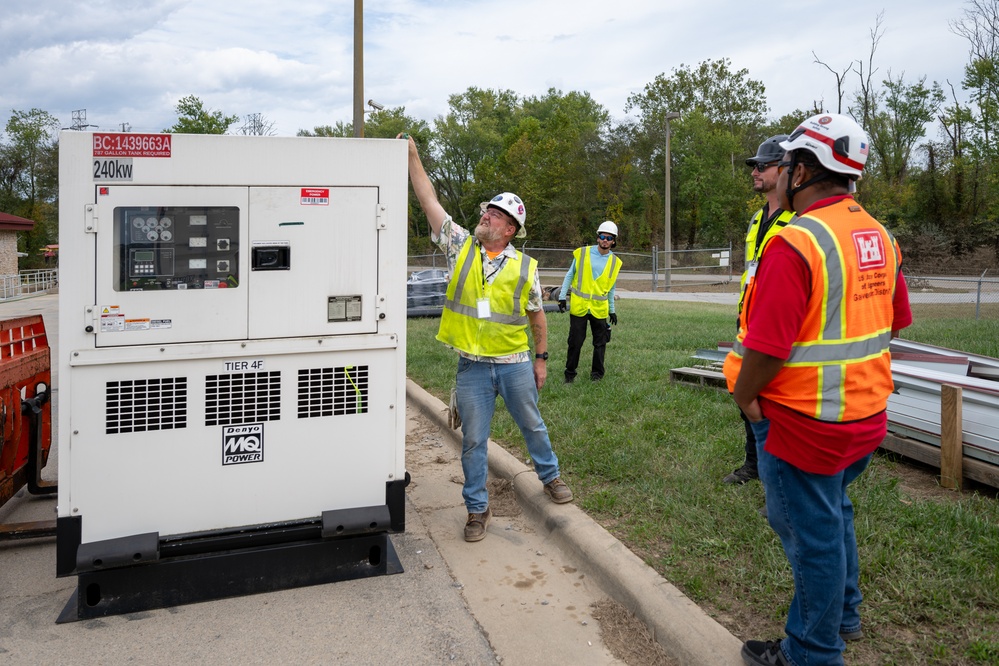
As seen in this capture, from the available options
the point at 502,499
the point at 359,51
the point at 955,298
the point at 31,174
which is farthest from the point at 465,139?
the point at 502,499

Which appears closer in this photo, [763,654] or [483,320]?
[763,654]

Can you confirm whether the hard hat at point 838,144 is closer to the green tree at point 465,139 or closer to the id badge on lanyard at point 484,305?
the id badge on lanyard at point 484,305

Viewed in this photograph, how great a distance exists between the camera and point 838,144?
114 inches

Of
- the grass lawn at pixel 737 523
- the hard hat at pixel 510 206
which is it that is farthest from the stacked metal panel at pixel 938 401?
the hard hat at pixel 510 206

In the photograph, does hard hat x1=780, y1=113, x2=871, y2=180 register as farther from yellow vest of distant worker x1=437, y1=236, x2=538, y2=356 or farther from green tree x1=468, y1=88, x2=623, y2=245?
green tree x1=468, y1=88, x2=623, y2=245

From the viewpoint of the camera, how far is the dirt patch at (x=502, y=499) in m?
5.54

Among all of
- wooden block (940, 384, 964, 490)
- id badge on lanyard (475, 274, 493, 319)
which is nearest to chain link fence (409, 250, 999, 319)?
wooden block (940, 384, 964, 490)

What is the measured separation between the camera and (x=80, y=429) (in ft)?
12.8

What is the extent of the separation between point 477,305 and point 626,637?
2.13 meters

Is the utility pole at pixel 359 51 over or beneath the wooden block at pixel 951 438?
over

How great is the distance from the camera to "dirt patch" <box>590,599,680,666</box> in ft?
11.7

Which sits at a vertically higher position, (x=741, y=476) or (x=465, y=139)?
(x=465, y=139)

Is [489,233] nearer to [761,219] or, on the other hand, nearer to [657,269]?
[761,219]

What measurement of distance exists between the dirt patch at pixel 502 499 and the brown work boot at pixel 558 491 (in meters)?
0.40
